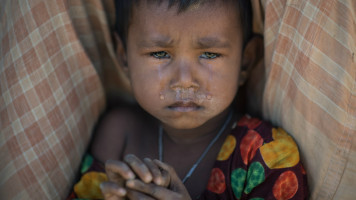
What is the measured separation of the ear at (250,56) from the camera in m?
1.75

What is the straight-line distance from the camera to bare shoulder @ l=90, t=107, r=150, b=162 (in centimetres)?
180

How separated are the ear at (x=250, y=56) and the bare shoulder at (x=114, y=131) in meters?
0.54

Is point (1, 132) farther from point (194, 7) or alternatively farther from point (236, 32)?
point (236, 32)

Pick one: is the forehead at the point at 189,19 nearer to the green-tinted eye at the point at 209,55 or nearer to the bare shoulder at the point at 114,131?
the green-tinted eye at the point at 209,55

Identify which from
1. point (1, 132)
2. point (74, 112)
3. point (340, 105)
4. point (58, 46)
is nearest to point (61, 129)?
point (74, 112)

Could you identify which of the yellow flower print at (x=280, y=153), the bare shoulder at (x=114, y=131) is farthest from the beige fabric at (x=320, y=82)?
the bare shoulder at (x=114, y=131)

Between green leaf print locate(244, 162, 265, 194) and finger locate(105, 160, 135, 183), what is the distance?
464mm

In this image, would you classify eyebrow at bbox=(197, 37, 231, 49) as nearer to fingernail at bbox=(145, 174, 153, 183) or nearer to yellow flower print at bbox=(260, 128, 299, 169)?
yellow flower print at bbox=(260, 128, 299, 169)

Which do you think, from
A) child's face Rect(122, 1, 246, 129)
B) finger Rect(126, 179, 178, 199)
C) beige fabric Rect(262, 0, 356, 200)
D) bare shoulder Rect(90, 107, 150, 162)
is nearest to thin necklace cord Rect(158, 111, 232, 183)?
bare shoulder Rect(90, 107, 150, 162)

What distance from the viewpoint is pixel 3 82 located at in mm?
1468

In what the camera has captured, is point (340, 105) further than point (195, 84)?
No

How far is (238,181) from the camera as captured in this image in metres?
1.48

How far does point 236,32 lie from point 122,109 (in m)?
0.69

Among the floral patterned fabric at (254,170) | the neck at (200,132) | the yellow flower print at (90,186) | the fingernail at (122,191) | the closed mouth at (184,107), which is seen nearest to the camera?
the fingernail at (122,191)
